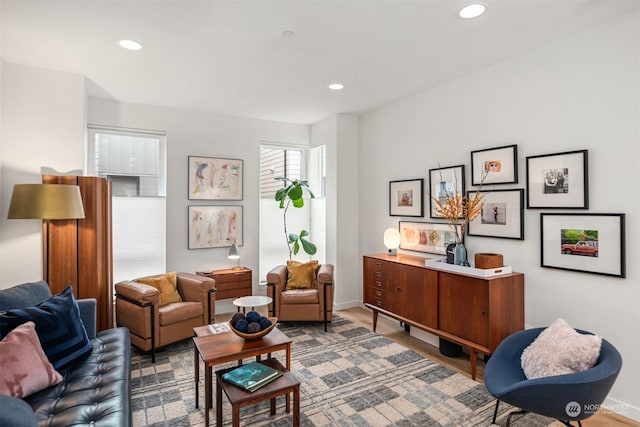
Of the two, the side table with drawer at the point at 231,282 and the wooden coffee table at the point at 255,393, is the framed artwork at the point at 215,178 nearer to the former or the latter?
the side table with drawer at the point at 231,282

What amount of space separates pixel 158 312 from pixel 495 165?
346 cm

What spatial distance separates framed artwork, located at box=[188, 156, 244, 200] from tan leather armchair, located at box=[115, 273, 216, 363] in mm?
1382

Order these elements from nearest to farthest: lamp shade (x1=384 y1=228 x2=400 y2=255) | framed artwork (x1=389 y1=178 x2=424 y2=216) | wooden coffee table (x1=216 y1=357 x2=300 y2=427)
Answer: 1. wooden coffee table (x1=216 y1=357 x2=300 y2=427)
2. framed artwork (x1=389 y1=178 x2=424 y2=216)
3. lamp shade (x1=384 y1=228 x2=400 y2=255)

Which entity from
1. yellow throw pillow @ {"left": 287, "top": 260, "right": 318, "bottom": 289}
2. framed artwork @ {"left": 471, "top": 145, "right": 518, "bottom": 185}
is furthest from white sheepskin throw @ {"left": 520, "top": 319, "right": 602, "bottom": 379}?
yellow throw pillow @ {"left": 287, "top": 260, "right": 318, "bottom": 289}

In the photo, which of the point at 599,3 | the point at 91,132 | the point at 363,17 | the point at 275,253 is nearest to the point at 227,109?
the point at 91,132

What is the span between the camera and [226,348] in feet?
7.63

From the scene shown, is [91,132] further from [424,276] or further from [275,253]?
[424,276]

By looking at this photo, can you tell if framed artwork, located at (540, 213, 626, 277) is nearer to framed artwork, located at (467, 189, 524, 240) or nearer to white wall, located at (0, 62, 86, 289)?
framed artwork, located at (467, 189, 524, 240)

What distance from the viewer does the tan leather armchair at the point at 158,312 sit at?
3270mm

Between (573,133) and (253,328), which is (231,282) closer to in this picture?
(253,328)

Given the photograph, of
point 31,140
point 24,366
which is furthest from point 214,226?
point 24,366

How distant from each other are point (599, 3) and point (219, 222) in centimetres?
441

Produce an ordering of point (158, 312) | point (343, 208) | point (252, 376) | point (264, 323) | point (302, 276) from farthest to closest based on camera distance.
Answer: point (343, 208) → point (302, 276) → point (158, 312) → point (264, 323) → point (252, 376)

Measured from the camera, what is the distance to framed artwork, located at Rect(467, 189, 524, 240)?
9.85 ft
